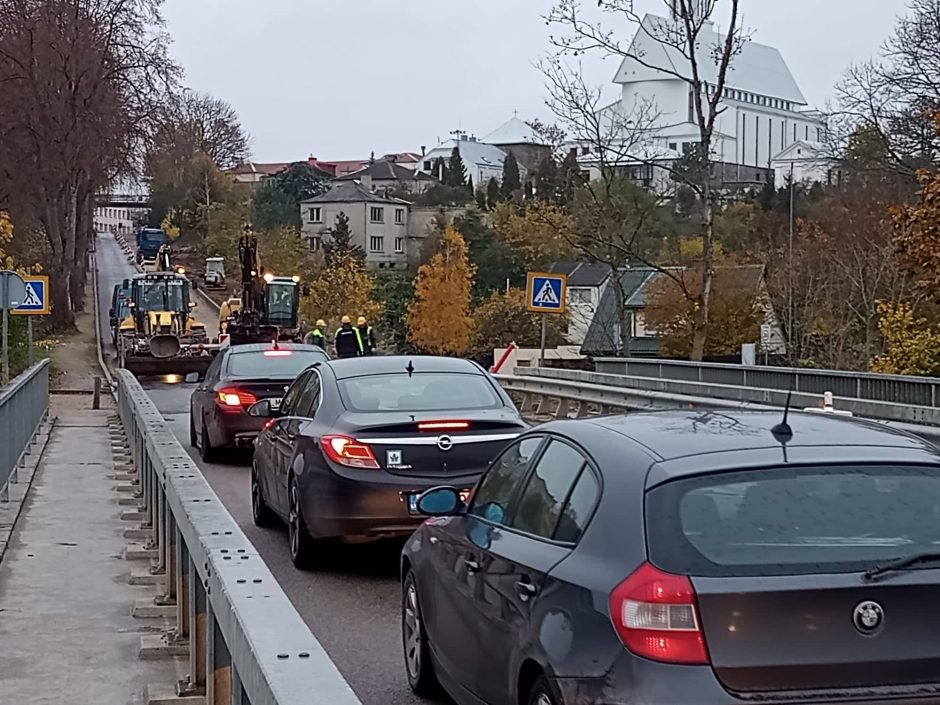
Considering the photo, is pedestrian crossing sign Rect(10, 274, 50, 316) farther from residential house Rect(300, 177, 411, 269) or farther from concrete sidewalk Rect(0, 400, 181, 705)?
residential house Rect(300, 177, 411, 269)

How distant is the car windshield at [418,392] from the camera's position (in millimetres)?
10805

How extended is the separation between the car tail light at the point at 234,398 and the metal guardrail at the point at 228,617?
7778 millimetres

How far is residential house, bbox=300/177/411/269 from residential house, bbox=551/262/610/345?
32.8 meters

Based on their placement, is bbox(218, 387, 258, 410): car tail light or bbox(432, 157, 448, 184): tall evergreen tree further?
bbox(432, 157, 448, 184): tall evergreen tree

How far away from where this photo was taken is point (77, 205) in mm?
66938

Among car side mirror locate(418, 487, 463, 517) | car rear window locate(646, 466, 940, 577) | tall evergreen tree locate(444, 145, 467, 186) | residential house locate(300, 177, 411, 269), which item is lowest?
car side mirror locate(418, 487, 463, 517)

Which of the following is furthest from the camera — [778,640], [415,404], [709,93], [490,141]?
[490,141]

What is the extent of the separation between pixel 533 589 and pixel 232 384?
43.9 feet

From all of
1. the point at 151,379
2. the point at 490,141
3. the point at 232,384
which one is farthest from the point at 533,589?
the point at 490,141

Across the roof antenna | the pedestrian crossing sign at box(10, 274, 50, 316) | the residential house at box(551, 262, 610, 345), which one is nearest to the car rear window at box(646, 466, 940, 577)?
the roof antenna

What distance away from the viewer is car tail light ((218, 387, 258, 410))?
706 inches

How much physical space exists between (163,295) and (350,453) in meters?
37.7

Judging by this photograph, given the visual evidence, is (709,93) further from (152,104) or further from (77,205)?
(77,205)

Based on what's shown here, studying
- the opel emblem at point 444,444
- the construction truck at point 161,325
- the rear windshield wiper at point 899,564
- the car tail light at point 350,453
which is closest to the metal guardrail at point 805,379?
the opel emblem at point 444,444
